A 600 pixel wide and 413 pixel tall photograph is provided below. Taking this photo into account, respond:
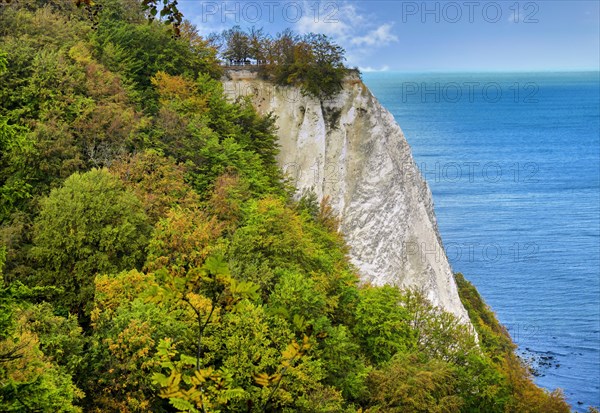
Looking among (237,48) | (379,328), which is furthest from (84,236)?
(237,48)

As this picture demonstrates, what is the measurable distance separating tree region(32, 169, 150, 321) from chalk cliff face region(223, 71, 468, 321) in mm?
22524

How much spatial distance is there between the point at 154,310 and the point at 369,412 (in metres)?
8.52

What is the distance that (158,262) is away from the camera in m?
27.7

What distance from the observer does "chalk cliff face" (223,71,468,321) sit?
49875mm

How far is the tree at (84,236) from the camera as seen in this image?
2691 cm

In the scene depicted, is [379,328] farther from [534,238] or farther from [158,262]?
[534,238]

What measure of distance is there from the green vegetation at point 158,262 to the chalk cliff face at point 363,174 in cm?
354

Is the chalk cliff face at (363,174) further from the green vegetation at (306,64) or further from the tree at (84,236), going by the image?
the tree at (84,236)

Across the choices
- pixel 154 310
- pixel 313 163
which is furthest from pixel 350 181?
pixel 154 310

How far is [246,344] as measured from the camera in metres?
22.5

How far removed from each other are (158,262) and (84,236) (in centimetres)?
285

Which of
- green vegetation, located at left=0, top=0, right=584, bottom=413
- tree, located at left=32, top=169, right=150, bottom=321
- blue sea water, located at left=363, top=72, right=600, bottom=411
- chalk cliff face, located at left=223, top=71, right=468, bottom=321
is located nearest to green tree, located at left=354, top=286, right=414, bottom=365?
green vegetation, located at left=0, top=0, right=584, bottom=413

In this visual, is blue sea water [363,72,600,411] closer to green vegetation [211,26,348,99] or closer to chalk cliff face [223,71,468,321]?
chalk cliff face [223,71,468,321]

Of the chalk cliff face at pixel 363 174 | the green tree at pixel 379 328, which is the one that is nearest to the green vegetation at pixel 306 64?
the chalk cliff face at pixel 363 174
